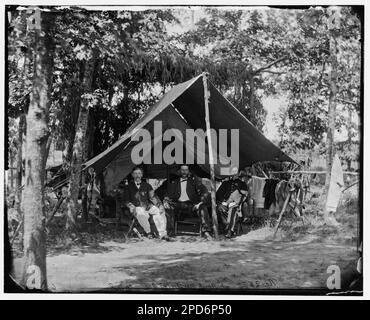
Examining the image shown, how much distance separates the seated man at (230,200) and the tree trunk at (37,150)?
230 cm

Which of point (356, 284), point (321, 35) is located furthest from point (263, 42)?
point (356, 284)

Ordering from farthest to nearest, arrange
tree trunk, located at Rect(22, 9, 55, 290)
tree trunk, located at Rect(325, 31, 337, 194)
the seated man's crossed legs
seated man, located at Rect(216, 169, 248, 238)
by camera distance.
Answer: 1. seated man, located at Rect(216, 169, 248, 238)
2. the seated man's crossed legs
3. tree trunk, located at Rect(325, 31, 337, 194)
4. tree trunk, located at Rect(22, 9, 55, 290)

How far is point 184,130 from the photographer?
6496 millimetres

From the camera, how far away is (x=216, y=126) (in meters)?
6.10

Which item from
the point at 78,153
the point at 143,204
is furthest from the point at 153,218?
the point at 78,153

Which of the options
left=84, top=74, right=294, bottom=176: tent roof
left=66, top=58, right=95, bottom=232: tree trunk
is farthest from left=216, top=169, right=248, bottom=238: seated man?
left=66, top=58, right=95, bottom=232: tree trunk

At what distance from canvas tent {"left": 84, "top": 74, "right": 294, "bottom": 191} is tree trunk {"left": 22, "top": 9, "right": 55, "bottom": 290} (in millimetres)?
1190

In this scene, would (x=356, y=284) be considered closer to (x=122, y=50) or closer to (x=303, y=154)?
(x=303, y=154)

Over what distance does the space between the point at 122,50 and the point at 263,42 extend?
5.52 feet

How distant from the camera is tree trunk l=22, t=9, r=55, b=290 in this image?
4.64m

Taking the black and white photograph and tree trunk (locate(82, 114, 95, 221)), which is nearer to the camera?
the black and white photograph

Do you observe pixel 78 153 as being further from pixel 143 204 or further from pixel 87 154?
pixel 143 204

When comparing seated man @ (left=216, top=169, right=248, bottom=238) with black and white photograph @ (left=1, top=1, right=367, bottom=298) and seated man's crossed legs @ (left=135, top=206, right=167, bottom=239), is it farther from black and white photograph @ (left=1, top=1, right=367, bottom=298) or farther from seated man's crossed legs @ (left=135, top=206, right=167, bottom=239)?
seated man's crossed legs @ (left=135, top=206, right=167, bottom=239)

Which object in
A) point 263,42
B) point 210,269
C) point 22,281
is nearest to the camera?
point 22,281
